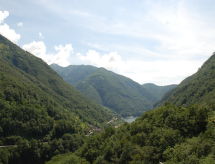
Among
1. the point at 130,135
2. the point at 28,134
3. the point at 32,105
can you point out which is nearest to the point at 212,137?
the point at 130,135

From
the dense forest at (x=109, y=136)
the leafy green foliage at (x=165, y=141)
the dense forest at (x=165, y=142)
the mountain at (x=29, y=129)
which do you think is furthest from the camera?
the mountain at (x=29, y=129)

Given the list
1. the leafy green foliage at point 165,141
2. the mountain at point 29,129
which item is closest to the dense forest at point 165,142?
the leafy green foliage at point 165,141

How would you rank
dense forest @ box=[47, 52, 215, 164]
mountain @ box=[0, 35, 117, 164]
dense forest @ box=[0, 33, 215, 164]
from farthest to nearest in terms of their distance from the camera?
mountain @ box=[0, 35, 117, 164]
dense forest @ box=[0, 33, 215, 164]
dense forest @ box=[47, 52, 215, 164]

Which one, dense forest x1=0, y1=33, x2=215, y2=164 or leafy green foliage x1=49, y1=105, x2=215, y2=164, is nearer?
leafy green foliage x1=49, y1=105, x2=215, y2=164

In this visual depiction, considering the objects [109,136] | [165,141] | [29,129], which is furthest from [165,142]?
[29,129]

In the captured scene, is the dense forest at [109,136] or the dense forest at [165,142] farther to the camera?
the dense forest at [109,136]

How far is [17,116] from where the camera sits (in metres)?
163

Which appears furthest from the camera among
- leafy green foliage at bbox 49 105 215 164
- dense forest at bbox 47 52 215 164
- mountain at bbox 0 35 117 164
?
mountain at bbox 0 35 117 164

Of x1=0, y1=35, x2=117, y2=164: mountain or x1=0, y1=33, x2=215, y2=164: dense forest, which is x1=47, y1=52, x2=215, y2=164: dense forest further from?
x1=0, y1=35, x2=117, y2=164: mountain

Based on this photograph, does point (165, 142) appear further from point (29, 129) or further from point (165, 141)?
point (29, 129)

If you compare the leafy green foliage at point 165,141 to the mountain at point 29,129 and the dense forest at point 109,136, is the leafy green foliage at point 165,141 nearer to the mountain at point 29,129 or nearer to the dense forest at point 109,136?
the dense forest at point 109,136

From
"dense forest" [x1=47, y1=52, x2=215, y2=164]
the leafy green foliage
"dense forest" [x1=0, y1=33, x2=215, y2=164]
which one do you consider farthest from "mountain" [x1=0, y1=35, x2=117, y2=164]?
the leafy green foliage

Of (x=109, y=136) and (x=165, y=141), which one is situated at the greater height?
(x=165, y=141)

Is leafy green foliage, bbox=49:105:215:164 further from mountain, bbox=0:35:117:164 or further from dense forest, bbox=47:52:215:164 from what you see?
mountain, bbox=0:35:117:164
